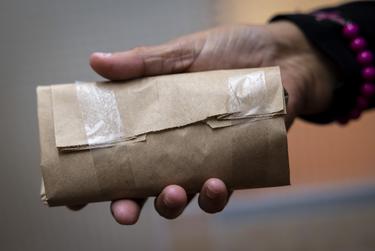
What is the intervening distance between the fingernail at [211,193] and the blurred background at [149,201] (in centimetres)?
70

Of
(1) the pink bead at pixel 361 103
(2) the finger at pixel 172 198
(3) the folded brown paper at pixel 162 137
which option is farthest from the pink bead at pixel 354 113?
(2) the finger at pixel 172 198

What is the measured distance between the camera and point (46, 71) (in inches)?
46.9

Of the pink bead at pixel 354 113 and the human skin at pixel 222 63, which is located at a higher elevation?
the human skin at pixel 222 63

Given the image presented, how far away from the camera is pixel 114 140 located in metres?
0.56

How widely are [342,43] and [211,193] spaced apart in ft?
1.39

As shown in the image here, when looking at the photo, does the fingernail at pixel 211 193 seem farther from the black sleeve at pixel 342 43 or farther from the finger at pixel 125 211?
the black sleeve at pixel 342 43

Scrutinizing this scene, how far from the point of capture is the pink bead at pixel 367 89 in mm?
796

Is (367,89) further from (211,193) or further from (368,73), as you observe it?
(211,193)

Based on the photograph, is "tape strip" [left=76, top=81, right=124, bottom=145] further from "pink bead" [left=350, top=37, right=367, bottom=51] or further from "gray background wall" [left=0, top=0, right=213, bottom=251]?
"gray background wall" [left=0, top=0, right=213, bottom=251]

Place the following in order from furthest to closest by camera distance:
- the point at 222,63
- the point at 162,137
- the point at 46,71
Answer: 1. the point at 46,71
2. the point at 222,63
3. the point at 162,137

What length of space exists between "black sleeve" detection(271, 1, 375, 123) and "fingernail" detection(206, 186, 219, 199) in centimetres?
38

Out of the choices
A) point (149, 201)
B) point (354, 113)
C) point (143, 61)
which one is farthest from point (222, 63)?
point (149, 201)

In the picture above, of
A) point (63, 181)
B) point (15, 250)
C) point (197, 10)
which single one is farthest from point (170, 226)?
point (63, 181)

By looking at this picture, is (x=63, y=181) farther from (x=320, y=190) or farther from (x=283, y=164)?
(x=320, y=190)
